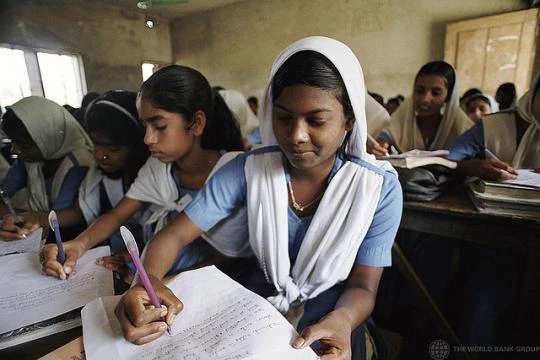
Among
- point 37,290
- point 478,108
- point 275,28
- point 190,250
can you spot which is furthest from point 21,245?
point 478,108

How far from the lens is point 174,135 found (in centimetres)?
88

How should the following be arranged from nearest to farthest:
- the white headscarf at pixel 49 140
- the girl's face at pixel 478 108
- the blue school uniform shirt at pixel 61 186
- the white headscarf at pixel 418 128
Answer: the white headscarf at pixel 49 140, the blue school uniform shirt at pixel 61 186, the white headscarf at pixel 418 128, the girl's face at pixel 478 108

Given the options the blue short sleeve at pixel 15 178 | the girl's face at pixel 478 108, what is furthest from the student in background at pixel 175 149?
the girl's face at pixel 478 108

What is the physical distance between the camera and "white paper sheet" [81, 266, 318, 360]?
0.43 meters

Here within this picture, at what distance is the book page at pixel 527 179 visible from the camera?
92cm

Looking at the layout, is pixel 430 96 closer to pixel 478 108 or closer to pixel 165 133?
pixel 478 108

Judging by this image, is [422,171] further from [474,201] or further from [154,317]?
[154,317]

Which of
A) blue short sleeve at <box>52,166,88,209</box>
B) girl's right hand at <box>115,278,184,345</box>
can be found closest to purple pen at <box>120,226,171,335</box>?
girl's right hand at <box>115,278,184,345</box>

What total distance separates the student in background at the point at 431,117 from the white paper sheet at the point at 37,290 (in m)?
1.63

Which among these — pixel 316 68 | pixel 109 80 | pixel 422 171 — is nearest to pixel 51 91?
pixel 109 80

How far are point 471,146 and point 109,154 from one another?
1.59 metres

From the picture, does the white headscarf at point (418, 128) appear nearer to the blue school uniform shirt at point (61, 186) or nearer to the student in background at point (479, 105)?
the student in background at point (479, 105)

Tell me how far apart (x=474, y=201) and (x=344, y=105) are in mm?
693

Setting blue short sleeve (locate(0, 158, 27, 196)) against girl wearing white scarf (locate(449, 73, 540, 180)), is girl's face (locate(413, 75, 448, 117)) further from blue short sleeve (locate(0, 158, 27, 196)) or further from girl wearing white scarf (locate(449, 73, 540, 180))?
blue short sleeve (locate(0, 158, 27, 196))
